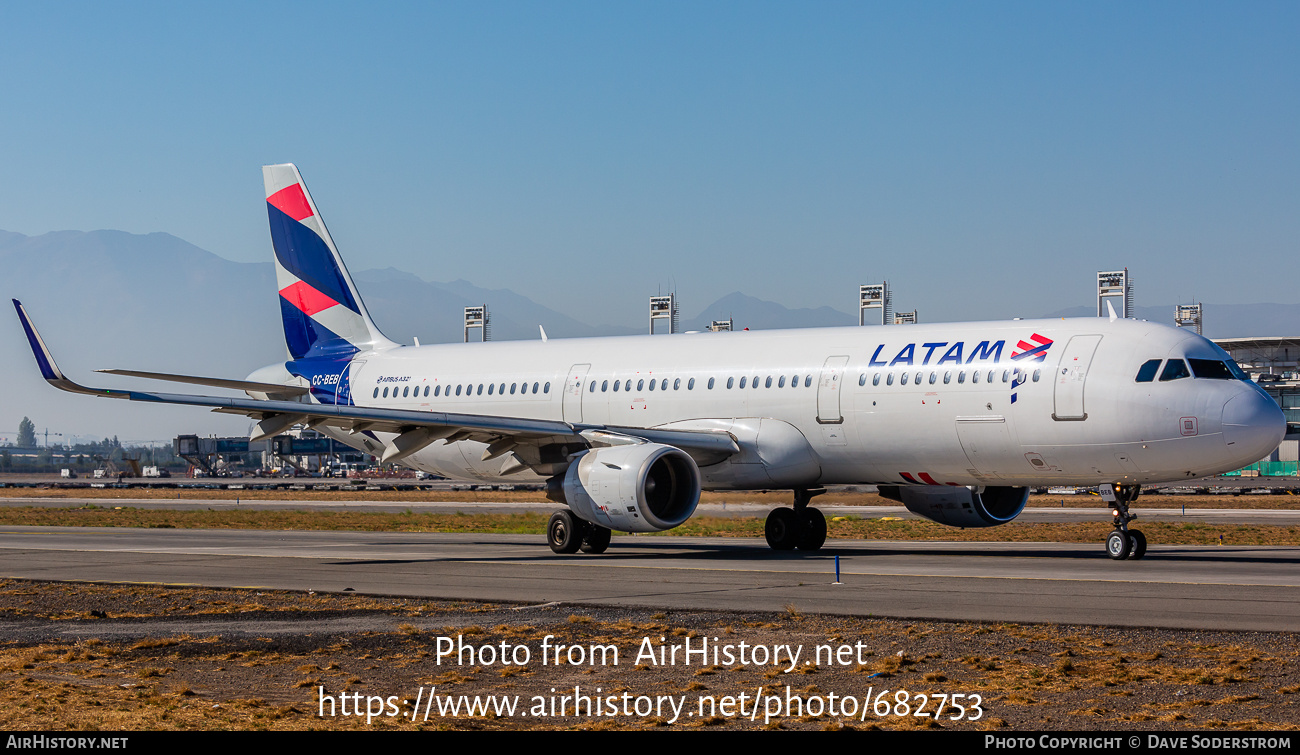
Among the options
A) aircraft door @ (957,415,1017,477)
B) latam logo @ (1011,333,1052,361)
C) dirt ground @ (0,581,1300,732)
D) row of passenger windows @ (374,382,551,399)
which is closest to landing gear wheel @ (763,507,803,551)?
aircraft door @ (957,415,1017,477)

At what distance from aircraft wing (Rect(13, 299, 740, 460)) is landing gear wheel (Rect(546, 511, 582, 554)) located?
1668 mm

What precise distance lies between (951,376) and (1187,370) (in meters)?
3.95

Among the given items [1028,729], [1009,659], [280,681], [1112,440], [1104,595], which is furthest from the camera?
[1112,440]

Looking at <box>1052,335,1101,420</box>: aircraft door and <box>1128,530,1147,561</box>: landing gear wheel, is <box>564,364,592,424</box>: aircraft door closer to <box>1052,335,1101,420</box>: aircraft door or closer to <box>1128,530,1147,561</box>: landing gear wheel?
<box>1052,335,1101,420</box>: aircraft door

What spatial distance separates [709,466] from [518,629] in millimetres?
12430

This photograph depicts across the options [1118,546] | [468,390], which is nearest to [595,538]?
[468,390]

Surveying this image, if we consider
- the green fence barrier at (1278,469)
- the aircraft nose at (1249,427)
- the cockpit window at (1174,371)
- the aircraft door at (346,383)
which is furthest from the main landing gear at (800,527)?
the green fence barrier at (1278,469)

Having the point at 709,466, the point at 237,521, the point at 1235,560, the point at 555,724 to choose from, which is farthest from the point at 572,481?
the point at 237,521

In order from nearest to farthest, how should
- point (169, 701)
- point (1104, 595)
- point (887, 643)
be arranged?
point (169, 701)
point (887, 643)
point (1104, 595)

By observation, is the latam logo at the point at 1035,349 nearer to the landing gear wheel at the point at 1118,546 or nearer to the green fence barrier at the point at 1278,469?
the landing gear wheel at the point at 1118,546

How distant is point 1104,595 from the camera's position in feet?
54.5

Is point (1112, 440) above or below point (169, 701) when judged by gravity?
above

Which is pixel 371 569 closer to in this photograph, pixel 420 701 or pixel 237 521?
pixel 420 701

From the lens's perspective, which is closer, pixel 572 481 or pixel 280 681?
pixel 280 681
